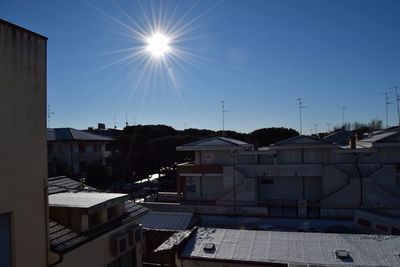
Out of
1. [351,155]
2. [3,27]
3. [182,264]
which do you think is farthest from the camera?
[351,155]

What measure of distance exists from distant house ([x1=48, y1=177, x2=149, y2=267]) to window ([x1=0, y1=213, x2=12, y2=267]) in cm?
122

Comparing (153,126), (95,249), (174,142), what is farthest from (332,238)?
(153,126)

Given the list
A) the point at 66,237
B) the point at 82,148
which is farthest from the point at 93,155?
the point at 66,237

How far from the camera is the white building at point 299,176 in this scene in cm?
2492

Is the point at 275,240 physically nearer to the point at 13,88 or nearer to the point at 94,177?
the point at 13,88

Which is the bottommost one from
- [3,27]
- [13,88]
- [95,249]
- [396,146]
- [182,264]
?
[182,264]

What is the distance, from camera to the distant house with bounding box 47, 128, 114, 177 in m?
37.5

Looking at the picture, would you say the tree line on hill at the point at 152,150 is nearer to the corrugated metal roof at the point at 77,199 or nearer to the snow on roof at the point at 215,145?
the snow on roof at the point at 215,145

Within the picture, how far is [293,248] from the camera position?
12.8m

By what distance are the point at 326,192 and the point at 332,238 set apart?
1340 centimetres

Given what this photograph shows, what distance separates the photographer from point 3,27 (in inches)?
257

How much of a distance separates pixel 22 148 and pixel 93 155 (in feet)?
121

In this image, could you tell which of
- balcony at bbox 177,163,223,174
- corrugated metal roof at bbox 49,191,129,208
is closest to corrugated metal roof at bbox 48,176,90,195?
corrugated metal roof at bbox 49,191,129,208

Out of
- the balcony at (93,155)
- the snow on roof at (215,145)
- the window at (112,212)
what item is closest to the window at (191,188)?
the snow on roof at (215,145)
